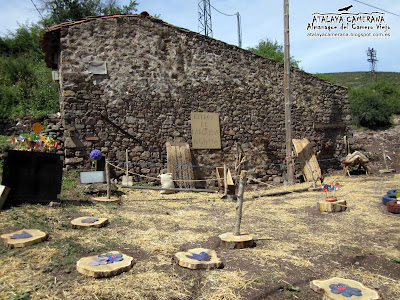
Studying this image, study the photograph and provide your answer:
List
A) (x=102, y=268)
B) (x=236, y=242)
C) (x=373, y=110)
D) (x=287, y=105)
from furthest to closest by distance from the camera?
(x=373, y=110), (x=287, y=105), (x=236, y=242), (x=102, y=268)

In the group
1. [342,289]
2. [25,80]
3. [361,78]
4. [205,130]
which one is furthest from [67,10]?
[361,78]

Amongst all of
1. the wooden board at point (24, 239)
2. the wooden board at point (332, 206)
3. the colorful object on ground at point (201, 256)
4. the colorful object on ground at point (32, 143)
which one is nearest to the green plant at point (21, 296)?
the wooden board at point (24, 239)

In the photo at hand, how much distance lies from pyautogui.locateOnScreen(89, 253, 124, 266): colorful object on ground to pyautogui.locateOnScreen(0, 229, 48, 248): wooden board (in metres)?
1.04

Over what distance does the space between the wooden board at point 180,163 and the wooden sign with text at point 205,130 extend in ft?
1.91

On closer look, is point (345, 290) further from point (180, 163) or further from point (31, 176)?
point (180, 163)

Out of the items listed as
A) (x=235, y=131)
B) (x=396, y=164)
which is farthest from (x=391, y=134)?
(x=235, y=131)

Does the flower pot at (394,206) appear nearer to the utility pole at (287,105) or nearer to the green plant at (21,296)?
the utility pole at (287,105)

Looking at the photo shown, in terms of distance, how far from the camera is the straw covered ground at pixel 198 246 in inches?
126

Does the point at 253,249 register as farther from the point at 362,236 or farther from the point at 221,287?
the point at 362,236

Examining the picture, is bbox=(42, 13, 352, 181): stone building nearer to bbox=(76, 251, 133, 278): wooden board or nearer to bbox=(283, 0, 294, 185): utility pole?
bbox=(283, 0, 294, 185): utility pole

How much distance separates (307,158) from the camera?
42.0ft

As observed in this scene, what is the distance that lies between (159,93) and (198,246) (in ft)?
22.5

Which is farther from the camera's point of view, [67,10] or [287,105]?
[67,10]

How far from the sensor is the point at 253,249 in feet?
15.1
